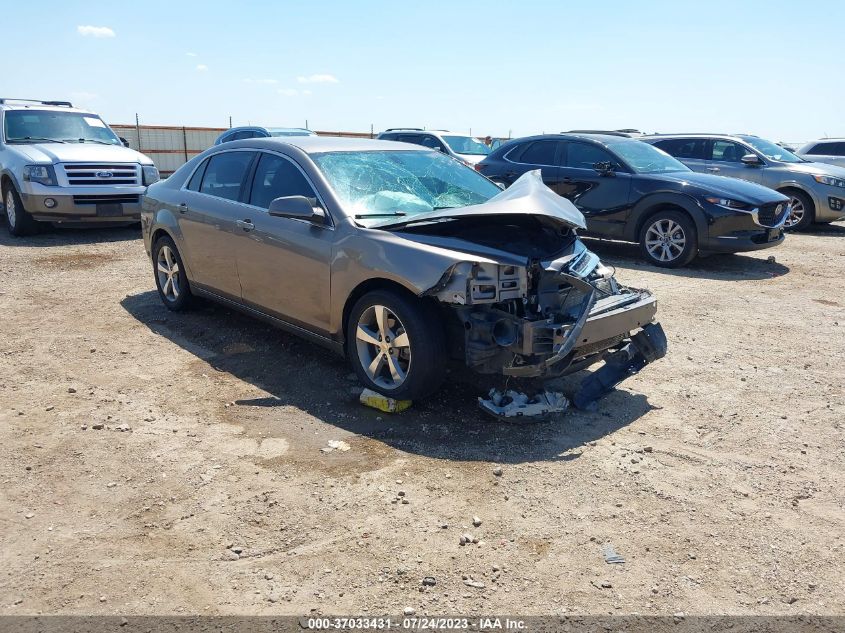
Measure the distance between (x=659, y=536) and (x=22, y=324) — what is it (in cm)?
592

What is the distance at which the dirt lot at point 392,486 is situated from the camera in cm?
294

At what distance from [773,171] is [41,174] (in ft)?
41.5

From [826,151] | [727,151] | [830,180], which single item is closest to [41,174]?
[727,151]

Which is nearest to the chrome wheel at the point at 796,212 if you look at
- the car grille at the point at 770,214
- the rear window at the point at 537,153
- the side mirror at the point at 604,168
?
the car grille at the point at 770,214

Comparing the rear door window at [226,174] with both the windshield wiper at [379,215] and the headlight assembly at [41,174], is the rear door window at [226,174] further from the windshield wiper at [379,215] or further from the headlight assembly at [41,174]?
the headlight assembly at [41,174]

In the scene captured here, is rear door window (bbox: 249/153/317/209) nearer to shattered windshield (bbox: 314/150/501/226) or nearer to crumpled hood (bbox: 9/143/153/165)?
shattered windshield (bbox: 314/150/501/226)

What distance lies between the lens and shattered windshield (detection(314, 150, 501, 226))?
16.6 feet

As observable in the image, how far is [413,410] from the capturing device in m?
4.70

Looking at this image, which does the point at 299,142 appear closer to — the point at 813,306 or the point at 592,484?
the point at 592,484

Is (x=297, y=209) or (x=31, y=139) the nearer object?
(x=297, y=209)

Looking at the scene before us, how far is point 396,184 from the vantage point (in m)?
5.34

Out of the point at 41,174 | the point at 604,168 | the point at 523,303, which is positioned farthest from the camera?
the point at 41,174

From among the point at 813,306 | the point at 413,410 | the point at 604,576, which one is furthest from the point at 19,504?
the point at 813,306

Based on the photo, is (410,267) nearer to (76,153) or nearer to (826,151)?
(76,153)
